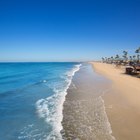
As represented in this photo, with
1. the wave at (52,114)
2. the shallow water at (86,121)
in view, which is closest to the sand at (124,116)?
the shallow water at (86,121)

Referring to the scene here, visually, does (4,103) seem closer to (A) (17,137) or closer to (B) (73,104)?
(B) (73,104)

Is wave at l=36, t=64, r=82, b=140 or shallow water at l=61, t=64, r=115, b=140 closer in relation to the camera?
shallow water at l=61, t=64, r=115, b=140

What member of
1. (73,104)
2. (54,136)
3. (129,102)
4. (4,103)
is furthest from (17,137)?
(129,102)

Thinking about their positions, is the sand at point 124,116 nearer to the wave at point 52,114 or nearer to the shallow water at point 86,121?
the shallow water at point 86,121

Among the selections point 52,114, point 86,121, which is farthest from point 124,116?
point 52,114

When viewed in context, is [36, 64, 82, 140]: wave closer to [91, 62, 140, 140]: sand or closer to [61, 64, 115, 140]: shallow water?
[61, 64, 115, 140]: shallow water

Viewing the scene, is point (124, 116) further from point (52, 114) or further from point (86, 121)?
point (52, 114)

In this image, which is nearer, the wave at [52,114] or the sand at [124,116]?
the sand at [124,116]

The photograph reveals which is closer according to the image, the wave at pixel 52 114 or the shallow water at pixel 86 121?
the shallow water at pixel 86 121

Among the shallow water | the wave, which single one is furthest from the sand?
the wave

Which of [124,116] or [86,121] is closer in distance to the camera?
[86,121]

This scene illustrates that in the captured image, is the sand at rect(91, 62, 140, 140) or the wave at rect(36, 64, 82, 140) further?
the wave at rect(36, 64, 82, 140)

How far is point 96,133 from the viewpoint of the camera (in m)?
8.64

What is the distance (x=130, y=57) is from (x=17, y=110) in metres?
116
